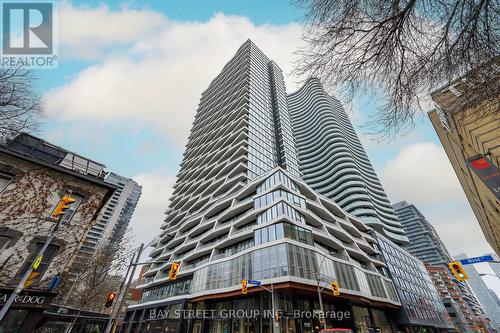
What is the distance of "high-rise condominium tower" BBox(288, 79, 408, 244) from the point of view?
72.1 meters

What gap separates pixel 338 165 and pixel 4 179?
8864 cm

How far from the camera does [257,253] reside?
1035 inches

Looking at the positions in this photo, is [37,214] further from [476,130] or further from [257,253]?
[476,130]

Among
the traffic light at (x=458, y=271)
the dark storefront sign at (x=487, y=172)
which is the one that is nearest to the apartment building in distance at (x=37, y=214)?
the dark storefront sign at (x=487, y=172)

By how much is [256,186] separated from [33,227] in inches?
1129

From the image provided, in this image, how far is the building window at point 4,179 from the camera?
11.7 m

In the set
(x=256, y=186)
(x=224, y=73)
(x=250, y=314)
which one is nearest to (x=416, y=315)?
(x=250, y=314)

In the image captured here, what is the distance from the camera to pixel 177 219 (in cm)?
5638

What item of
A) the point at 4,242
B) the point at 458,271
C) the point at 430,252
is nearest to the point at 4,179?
the point at 4,242

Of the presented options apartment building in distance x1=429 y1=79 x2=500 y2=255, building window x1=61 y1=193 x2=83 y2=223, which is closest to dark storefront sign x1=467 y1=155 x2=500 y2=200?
apartment building in distance x1=429 y1=79 x2=500 y2=255

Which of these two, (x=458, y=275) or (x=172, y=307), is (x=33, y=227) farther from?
(x=172, y=307)

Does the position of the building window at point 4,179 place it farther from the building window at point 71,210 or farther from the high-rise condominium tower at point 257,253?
the high-rise condominium tower at point 257,253

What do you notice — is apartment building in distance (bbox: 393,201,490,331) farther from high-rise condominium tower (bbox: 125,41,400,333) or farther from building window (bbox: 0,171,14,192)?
building window (bbox: 0,171,14,192)

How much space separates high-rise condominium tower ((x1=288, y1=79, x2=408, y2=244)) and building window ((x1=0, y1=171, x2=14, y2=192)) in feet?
226
